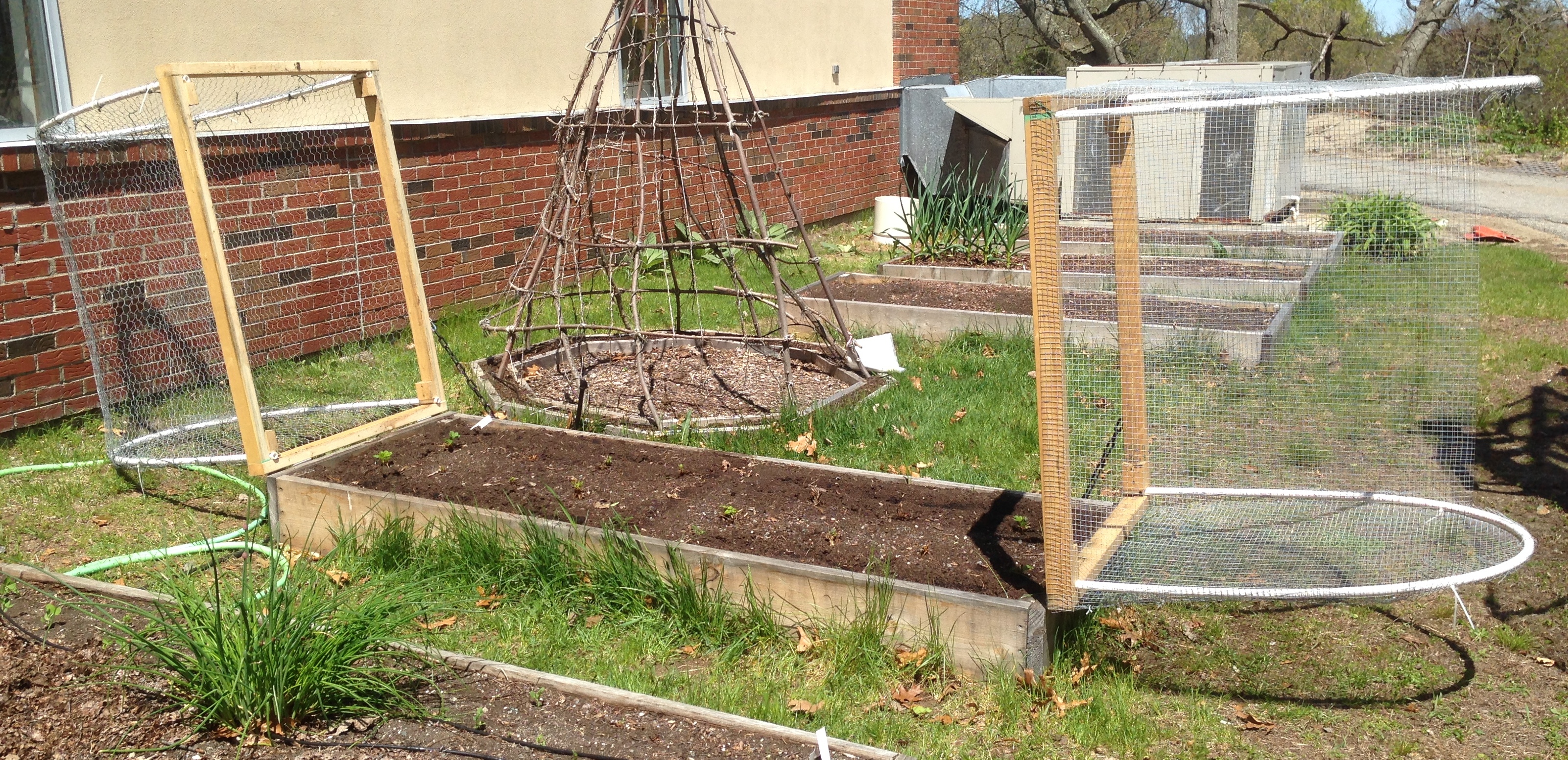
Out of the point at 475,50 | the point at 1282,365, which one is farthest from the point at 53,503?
the point at 1282,365

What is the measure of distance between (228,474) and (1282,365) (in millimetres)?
5495

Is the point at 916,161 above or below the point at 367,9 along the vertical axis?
below

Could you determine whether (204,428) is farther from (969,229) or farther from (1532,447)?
(1532,447)

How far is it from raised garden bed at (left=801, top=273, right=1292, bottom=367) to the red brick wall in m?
6.07

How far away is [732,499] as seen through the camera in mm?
4797

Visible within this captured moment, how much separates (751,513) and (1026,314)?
4.10 m

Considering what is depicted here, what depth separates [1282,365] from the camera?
Result: 6.80 meters

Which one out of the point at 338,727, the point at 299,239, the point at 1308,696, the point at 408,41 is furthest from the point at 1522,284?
the point at 338,727

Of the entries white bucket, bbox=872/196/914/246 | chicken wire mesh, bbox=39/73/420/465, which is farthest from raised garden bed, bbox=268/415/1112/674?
white bucket, bbox=872/196/914/246

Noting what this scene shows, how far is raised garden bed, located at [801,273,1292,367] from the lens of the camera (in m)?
7.35

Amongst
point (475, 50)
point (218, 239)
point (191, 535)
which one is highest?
point (475, 50)

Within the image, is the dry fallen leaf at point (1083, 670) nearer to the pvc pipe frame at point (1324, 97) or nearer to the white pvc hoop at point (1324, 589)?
the white pvc hoop at point (1324, 589)

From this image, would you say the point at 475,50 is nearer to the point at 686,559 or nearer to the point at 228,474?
the point at 228,474

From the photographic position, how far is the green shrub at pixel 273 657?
120 inches
